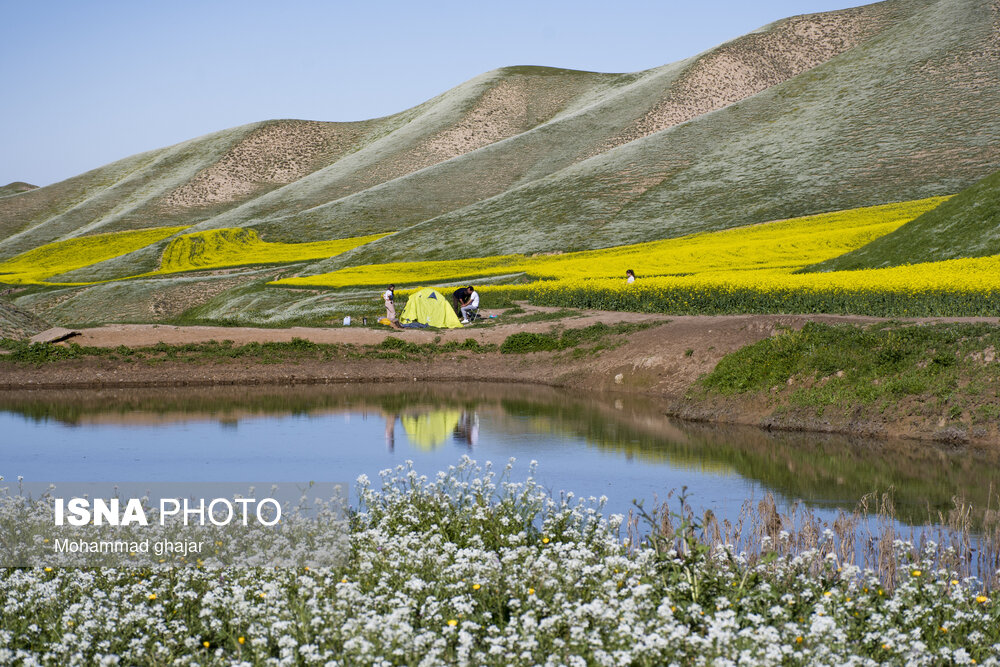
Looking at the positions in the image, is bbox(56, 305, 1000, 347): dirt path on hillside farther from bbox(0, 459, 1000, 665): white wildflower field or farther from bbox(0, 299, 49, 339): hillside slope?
bbox(0, 459, 1000, 665): white wildflower field

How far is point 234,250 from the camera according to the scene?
92.4 m

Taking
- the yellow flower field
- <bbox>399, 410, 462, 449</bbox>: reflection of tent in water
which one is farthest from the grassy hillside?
the yellow flower field

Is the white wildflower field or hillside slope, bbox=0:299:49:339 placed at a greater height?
hillside slope, bbox=0:299:49:339

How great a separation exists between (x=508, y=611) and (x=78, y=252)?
111m

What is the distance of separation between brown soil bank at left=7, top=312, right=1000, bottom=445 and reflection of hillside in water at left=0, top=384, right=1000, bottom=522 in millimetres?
945

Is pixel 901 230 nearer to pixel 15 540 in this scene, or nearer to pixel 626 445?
pixel 626 445

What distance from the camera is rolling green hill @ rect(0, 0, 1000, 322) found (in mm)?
75625

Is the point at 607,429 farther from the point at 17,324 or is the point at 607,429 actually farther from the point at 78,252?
the point at 78,252

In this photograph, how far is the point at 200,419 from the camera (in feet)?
81.7

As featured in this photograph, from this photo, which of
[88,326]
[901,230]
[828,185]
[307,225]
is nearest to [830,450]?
[88,326]

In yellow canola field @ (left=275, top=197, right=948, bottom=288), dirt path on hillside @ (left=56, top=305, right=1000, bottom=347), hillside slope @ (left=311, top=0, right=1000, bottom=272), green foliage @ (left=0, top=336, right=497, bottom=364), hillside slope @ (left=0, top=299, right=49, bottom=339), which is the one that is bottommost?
green foliage @ (left=0, top=336, right=497, bottom=364)

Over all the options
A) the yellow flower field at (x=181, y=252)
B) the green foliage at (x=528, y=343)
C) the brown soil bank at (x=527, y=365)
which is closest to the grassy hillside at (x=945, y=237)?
the brown soil bank at (x=527, y=365)

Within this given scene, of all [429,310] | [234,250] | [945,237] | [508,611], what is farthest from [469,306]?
[234,250]

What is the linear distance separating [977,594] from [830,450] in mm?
10372
